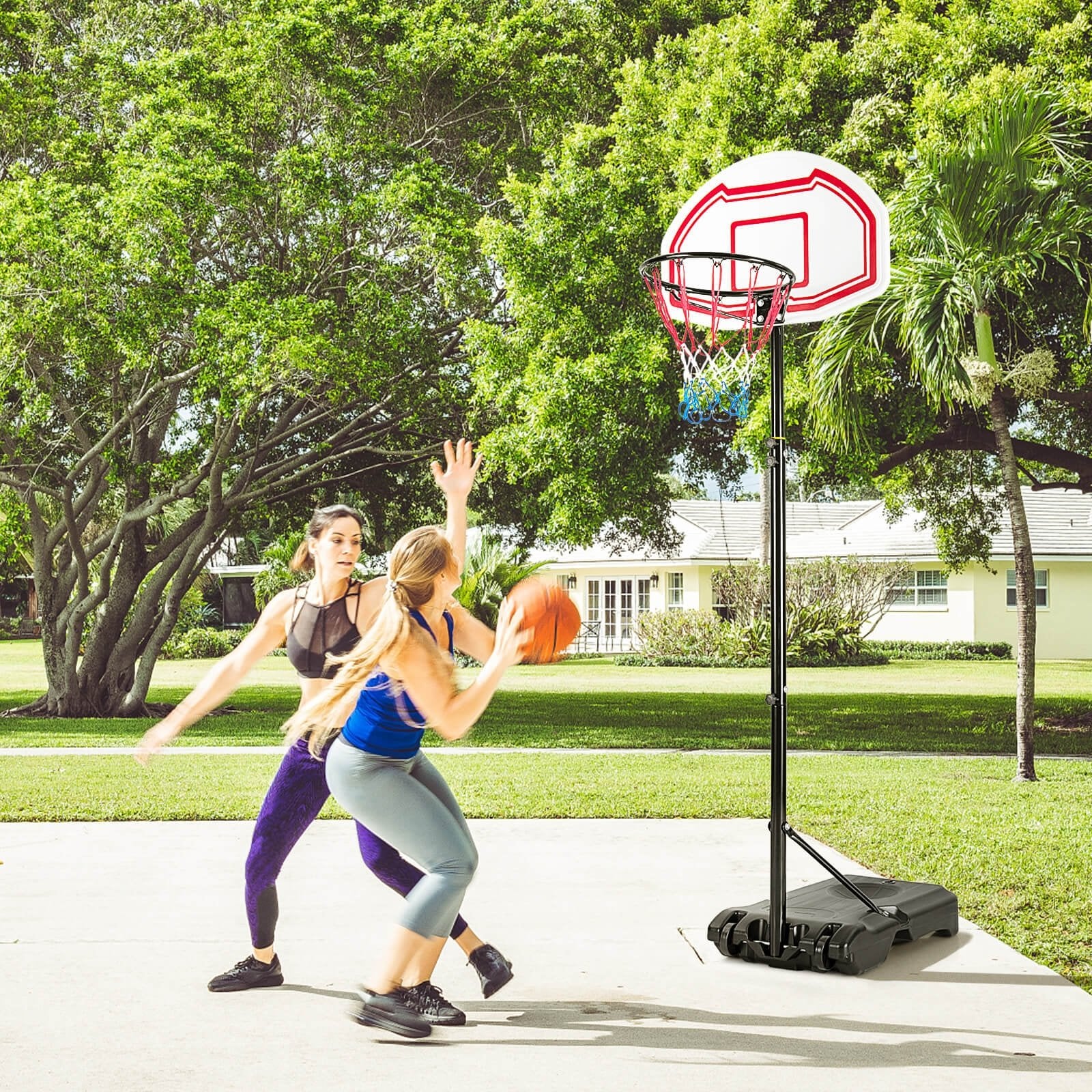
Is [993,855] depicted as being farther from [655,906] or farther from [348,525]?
[348,525]

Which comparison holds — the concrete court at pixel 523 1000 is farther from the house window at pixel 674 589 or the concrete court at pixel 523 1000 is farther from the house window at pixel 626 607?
the house window at pixel 626 607

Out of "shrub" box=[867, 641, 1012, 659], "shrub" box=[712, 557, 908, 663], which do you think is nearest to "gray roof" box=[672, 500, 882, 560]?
"shrub" box=[712, 557, 908, 663]

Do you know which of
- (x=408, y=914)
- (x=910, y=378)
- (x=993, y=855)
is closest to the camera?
(x=408, y=914)

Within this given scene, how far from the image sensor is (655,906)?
691 centimetres

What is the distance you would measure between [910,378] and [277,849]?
474 inches

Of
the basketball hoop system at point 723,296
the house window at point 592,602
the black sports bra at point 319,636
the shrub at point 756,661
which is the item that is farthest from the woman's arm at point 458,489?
the house window at point 592,602

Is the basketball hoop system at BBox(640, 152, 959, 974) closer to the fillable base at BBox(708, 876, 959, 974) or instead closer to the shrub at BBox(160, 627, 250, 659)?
the fillable base at BBox(708, 876, 959, 974)

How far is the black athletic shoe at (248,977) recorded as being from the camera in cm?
528

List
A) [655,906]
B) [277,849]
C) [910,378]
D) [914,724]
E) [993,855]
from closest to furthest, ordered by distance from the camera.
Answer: [277,849]
[655,906]
[993,855]
[910,378]
[914,724]

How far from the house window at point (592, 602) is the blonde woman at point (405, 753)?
40133 mm

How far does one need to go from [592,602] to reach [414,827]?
1591 inches

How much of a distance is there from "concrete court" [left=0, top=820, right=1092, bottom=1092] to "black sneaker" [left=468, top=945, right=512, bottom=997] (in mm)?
93

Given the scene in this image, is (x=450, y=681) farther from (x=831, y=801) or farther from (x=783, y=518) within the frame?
(x=831, y=801)

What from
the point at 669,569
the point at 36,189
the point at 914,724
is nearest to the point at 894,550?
the point at 669,569
